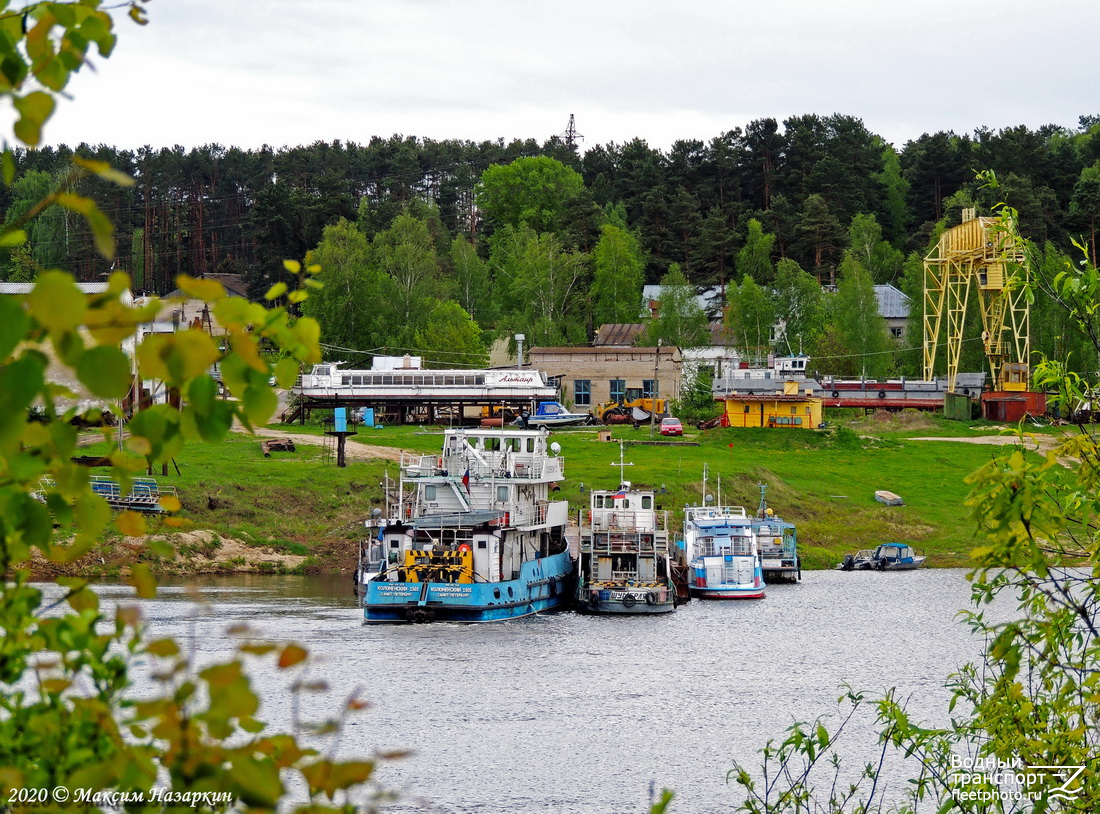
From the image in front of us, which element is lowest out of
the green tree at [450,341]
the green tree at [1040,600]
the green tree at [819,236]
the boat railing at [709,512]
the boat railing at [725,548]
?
the boat railing at [725,548]

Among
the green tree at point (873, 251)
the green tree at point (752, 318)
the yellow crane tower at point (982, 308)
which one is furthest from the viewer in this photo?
the green tree at point (873, 251)

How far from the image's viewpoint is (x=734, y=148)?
500 ft

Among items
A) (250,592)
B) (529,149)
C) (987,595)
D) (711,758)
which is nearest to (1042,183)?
(529,149)

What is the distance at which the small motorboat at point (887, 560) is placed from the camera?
2501 inches

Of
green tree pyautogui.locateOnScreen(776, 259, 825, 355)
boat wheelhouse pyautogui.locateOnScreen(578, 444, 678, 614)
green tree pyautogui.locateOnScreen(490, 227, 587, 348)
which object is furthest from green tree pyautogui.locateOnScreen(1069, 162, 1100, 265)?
boat wheelhouse pyautogui.locateOnScreen(578, 444, 678, 614)

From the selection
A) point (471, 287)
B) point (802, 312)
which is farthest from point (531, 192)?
point (802, 312)

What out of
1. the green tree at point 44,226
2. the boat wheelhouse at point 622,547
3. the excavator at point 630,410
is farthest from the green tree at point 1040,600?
the green tree at point 44,226

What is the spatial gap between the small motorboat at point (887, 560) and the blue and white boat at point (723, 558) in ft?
25.0

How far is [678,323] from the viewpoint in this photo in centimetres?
11275

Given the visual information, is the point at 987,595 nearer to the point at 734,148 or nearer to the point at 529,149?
the point at 734,148

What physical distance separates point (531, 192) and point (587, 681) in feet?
360

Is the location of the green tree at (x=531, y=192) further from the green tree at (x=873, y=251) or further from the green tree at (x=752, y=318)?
the green tree at (x=752, y=318)

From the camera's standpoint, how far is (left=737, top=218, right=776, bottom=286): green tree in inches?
5108

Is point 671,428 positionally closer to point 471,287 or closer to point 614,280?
point 614,280
